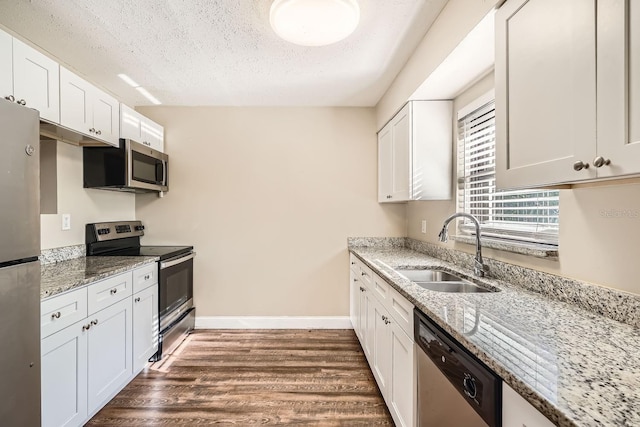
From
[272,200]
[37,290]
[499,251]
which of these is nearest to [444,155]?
[499,251]

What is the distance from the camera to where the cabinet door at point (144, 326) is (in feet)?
7.32

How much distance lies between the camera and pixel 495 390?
32.0 inches

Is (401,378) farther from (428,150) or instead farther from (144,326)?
(144,326)

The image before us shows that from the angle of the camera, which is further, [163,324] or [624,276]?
[163,324]

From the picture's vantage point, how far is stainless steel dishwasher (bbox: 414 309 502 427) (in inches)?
33.2

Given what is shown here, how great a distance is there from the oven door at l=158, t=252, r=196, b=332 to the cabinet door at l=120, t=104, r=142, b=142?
1.12 m

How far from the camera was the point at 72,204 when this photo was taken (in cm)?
238

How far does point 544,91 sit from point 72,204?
3.02 metres

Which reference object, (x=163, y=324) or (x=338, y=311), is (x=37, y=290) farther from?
(x=338, y=311)

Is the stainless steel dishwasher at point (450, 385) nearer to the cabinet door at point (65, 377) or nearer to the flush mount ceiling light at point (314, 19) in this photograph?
the flush mount ceiling light at point (314, 19)

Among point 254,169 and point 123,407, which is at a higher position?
point 254,169

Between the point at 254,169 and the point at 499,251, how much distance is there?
238 cm

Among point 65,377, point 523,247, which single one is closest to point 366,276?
point 523,247

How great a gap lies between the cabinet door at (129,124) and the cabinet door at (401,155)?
227cm
